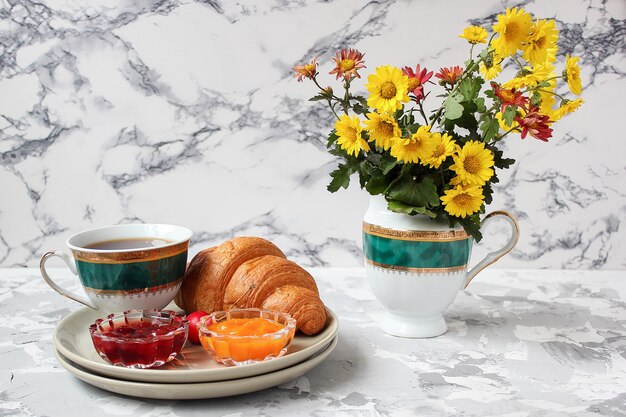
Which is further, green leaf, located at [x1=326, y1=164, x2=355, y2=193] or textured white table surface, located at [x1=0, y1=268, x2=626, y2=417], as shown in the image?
green leaf, located at [x1=326, y1=164, x2=355, y2=193]

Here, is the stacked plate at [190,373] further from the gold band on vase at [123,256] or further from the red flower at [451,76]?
the red flower at [451,76]

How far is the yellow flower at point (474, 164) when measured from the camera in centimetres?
88

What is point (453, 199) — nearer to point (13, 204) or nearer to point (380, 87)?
point (380, 87)

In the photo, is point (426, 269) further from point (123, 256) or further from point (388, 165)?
point (123, 256)

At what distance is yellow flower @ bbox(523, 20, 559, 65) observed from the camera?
852 millimetres

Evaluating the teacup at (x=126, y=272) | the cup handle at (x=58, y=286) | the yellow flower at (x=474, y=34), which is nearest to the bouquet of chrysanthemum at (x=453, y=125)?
the yellow flower at (x=474, y=34)

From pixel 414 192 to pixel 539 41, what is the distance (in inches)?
9.2

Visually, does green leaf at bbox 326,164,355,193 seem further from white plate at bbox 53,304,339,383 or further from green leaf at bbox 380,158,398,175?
white plate at bbox 53,304,339,383

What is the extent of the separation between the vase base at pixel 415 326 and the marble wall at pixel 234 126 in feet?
1.32

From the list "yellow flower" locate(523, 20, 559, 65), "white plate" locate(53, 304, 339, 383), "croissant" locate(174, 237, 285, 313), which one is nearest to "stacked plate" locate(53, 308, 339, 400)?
"white plate" locate(53, 304, 339, 383)

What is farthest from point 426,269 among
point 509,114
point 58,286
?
point 58,286

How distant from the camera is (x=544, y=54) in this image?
86 centimetres

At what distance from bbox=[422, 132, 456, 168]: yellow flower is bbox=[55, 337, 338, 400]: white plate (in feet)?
0.97

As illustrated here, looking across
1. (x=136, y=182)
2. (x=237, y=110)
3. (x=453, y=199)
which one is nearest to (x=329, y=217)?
(x=237, y=110)
